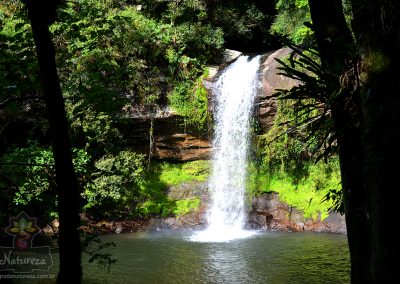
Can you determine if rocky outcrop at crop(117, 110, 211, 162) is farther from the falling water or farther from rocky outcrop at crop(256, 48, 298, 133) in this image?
rocky outcrop at crop(256, 48, 298, 133)

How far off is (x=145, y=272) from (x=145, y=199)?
5826 mm

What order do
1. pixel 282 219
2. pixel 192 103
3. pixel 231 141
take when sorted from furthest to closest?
pixel 231 141 → pixel 192 103 → pixel 282 219

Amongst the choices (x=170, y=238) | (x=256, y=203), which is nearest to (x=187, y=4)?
(x=256, y=203)

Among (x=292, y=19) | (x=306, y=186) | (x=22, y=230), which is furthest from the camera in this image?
→ (x=292, y=19)

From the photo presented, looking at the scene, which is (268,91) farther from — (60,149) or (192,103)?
(60,149)

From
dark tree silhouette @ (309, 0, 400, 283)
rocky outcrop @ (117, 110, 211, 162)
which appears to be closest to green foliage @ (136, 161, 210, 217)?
rocky outcrop @ (117, 110, 211, 162)

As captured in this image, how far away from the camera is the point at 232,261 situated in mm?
7598

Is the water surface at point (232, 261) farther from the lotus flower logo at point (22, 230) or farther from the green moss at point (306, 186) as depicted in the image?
the lotus flower logo at point (22, 230)

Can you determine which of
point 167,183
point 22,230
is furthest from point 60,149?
point 167,183

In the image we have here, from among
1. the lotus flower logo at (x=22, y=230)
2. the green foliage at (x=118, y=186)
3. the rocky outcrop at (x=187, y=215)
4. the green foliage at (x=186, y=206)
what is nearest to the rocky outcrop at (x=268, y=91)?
the rocky outcrop at (x=187, y=215)

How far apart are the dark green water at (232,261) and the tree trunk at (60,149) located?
486 cm

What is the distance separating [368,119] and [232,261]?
19.9ft

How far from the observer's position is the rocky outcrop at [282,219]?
1065 cm

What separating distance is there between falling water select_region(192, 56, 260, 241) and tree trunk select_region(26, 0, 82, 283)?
10.4 m
